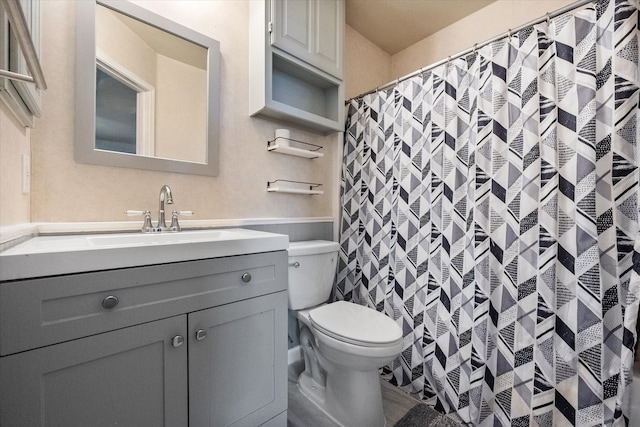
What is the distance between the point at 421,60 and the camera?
7.15ft

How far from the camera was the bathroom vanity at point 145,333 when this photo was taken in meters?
0.64

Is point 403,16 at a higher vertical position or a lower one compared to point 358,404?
higher

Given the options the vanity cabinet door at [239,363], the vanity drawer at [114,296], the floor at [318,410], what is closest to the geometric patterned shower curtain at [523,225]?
the floor at [318,410]

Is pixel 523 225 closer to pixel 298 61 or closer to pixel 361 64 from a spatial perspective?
pixel 298 61

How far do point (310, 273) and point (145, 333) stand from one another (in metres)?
0.88

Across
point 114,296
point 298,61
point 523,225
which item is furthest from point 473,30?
point 114,296

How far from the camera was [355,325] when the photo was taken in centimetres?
132

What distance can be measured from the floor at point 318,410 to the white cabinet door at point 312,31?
193cm

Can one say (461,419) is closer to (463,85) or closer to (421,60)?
(463,85)

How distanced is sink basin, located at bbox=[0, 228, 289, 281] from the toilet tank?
1.33ft

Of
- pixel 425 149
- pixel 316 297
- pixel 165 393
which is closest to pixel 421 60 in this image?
pixel 425 149

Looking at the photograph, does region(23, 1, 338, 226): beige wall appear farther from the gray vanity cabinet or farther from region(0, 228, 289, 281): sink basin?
the gray vanity cabinet

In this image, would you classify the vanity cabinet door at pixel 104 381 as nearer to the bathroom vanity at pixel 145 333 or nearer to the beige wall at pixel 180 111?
the bathroom vanity at pixel 145 333

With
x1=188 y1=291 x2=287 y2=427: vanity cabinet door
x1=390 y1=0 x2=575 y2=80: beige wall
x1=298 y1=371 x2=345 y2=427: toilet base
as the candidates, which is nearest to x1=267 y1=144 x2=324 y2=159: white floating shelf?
x1=188 y1=291 x2=287 y2=427: vanity cabinet door
